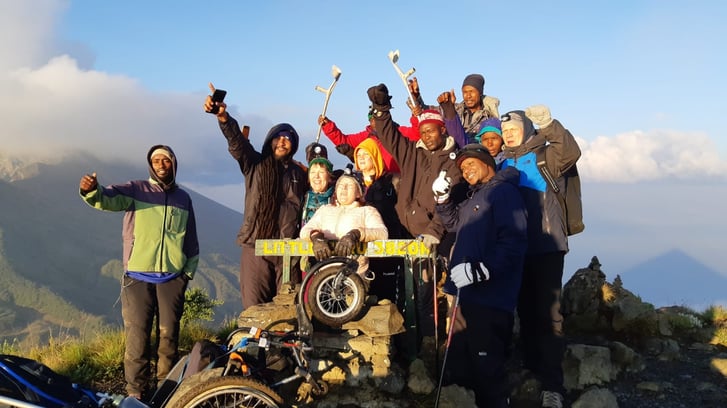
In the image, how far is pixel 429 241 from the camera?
18.6ft

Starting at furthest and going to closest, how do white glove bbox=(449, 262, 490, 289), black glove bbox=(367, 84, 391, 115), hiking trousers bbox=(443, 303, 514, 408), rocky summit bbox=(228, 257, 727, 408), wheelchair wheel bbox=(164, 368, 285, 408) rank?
1. black glove bbox=(367, 84, 391, 115)
2. rocky summit bbox=(228, 257, 727, 408)
3. hiking trousers bbox=(443, 303, 514, 408)
4. white glove bbox=(449, 262, 490, 289)
5. wheelchair wheel bbox=(164, 368, 285, 408)

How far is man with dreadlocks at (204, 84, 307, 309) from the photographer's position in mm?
6707

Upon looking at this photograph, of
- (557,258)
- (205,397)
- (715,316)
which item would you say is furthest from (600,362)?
(715,316)

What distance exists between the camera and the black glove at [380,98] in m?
6.23

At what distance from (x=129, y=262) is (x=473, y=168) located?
3892 millimetres

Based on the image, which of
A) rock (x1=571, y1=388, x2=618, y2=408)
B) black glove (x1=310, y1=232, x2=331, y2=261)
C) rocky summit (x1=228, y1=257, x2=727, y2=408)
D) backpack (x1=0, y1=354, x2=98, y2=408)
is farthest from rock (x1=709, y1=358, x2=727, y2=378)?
backpack (x1=0, y1=354, x2=98, y2=408)

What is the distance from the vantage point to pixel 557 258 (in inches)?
209

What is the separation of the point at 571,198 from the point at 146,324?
5.00m

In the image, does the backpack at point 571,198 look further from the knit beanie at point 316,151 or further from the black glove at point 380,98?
the knit beanie at point 316,151

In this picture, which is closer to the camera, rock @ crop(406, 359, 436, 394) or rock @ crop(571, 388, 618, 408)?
rock @ crop(406, 359, 436, 394)

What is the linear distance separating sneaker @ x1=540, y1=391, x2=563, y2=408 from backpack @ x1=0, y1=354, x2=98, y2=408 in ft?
13.5

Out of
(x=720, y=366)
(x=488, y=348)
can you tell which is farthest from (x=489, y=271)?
(x=720, y=366)

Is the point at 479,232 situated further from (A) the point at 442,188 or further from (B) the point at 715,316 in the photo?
(B) the point at 715,316

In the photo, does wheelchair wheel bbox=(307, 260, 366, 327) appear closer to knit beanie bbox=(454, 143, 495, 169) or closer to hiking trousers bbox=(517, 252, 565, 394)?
knit beanie bbox=(454, 143, 495, 169)
